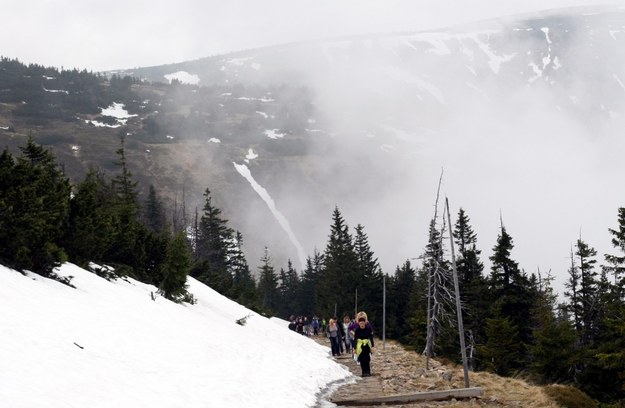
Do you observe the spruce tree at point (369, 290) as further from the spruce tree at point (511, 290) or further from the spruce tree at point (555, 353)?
the spruce tree at point (555, 353)

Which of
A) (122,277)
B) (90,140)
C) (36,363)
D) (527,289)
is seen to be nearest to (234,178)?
(90,140)

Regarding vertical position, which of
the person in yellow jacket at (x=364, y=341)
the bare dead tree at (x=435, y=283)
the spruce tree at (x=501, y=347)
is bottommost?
the spruce tree at (x=501, y=347)

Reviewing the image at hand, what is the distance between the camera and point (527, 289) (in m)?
37.9

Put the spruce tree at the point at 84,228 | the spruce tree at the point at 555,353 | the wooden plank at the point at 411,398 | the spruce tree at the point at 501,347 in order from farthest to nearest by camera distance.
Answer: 1. the spruce tree at the point at 501,347
2. the spruce tree at the point at 555,353
3. the spruce tree at the point at 84,228
4. the wooden plank at the point at 411,398

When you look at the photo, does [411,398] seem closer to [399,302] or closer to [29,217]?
[29,217]

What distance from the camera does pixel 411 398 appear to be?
12.4m

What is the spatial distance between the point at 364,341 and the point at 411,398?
4.23 m

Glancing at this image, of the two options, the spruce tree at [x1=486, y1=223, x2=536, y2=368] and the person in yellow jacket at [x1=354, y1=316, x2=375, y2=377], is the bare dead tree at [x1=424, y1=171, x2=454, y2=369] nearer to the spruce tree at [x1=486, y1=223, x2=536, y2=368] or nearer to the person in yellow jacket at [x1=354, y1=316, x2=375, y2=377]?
the person in yellow jacket at [x1=354, y1=316, x2=375, y2=377]

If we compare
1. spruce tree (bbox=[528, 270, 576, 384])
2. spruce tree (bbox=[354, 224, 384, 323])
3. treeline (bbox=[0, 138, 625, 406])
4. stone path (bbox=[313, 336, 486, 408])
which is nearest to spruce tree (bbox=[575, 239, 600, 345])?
treeline (bbox=[0, 138, 625, 406])

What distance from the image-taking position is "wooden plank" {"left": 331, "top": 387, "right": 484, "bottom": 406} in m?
12.1

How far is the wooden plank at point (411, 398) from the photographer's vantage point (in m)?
12.1

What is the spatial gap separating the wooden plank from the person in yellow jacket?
147 inches

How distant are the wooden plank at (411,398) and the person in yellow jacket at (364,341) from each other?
3733mm

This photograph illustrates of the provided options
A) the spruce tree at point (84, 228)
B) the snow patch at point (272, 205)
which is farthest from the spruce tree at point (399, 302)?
the snow patch at point (272, 205)
